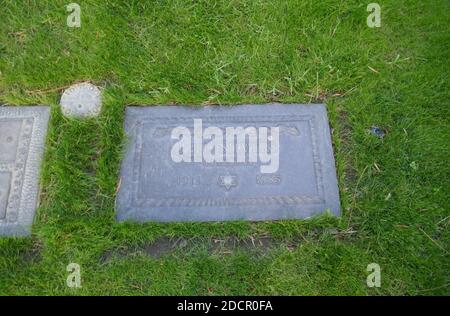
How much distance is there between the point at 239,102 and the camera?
7.77ft

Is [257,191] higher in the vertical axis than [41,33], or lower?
lower

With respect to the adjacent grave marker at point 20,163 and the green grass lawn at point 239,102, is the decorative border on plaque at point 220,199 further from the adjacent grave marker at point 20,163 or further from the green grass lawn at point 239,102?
the adjacent grave marker at point 20,163

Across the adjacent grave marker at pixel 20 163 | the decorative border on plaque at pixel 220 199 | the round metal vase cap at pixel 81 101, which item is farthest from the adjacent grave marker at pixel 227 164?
the adjacent grave marker at pixel 20 163

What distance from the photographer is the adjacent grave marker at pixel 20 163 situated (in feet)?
6.86

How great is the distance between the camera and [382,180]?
2.20m

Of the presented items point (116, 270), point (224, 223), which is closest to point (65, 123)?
point (116, 270)

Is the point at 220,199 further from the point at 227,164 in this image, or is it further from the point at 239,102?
the point at 239,102

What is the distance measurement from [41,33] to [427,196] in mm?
2525

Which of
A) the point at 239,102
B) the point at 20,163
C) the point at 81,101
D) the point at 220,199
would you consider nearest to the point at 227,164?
the point at 220,199

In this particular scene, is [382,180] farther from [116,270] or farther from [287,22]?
[116,270]

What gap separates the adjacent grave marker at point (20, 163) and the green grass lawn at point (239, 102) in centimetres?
6

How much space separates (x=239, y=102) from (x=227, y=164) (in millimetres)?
407

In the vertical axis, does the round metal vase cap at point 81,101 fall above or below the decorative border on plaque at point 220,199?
above

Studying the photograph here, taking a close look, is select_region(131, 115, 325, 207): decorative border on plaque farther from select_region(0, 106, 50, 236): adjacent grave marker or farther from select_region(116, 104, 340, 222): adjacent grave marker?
select_region(0, 106, 50, 236): adjacent grave marker
